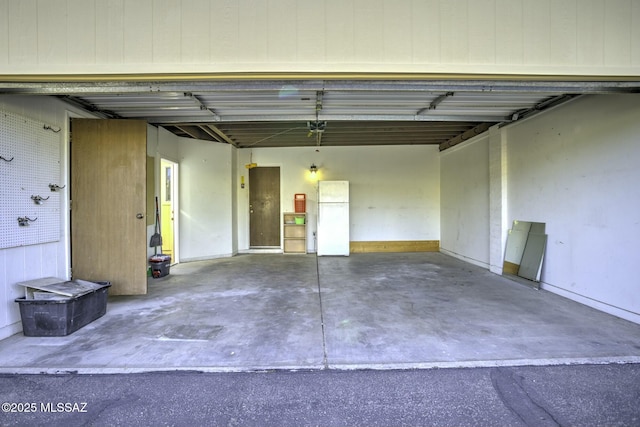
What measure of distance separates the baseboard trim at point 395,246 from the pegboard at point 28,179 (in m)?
6.29

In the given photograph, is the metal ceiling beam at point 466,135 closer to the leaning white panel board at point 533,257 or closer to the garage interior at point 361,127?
the garage interior at point 361,127

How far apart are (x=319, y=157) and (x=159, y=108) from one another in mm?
4658

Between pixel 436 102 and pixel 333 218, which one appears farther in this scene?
pixel 333 218

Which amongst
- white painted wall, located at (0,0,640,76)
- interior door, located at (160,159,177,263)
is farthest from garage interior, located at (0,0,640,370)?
interior door, located at (160,159,177,263)

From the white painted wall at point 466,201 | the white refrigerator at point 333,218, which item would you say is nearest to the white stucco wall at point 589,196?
the white painted wall at point 466,201

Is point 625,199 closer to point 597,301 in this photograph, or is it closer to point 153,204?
point 597,301

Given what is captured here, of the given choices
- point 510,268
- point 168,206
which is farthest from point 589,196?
point 168,206

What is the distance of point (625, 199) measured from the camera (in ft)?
10.9

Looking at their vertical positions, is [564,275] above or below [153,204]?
below

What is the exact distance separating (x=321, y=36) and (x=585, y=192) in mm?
3781

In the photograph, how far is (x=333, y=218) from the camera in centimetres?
757

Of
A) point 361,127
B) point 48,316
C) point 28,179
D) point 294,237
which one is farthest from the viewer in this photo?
point 294,237

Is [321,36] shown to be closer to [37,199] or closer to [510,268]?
[37,199]

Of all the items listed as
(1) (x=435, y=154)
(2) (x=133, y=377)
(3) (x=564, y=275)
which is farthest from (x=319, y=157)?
(2) (x=133, y=377)
